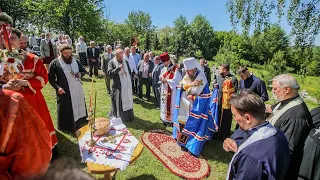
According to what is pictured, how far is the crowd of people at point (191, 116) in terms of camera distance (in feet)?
4.74

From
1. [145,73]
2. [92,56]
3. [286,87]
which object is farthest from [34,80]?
[92,56]

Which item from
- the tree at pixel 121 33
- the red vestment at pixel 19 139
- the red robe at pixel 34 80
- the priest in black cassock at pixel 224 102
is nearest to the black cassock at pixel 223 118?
the priest in black cassock at pixel 224 102

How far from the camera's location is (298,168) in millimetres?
2830

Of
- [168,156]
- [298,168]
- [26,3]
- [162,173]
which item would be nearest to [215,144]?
[168,156]

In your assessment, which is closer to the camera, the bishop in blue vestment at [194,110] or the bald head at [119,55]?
the bishop in blue vestment at [194,110]

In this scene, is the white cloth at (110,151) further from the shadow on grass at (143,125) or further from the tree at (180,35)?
the tree at (180,35)

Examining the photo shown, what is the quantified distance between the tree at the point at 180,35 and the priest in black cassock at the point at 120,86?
1479 inches

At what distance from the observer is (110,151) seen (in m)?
3.05

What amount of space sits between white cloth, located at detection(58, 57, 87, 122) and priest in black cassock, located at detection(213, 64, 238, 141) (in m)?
3.34

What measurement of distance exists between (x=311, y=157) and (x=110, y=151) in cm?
275

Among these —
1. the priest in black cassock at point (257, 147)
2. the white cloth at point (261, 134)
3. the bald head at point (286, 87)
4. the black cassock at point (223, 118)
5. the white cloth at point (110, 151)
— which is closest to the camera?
the priest in black cassock at point (257, 147)

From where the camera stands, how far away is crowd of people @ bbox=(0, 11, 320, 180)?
1443 mm

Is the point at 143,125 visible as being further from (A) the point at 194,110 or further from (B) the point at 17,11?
(B) the point at 17,11

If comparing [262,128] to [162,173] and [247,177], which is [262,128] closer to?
[247,177]
